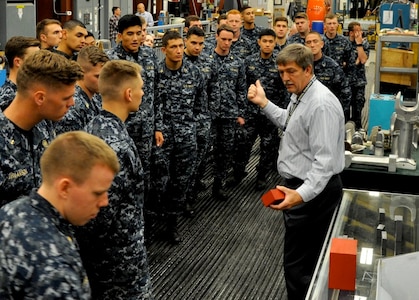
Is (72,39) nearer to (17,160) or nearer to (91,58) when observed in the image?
(91,58)

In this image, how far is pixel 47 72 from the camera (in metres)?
2.78

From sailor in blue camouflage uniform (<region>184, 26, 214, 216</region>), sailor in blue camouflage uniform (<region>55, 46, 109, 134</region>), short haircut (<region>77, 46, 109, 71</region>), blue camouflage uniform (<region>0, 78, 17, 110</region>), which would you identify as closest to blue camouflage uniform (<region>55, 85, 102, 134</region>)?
sailor in blue camouflage uniform (<region>55, 46, 109, 134</region>)

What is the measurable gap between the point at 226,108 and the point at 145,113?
1768mm

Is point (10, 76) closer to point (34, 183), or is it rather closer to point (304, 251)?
point (34, 183)

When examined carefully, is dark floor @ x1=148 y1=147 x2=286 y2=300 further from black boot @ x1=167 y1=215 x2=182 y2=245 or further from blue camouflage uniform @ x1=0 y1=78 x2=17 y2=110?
blue camouflage uniform @ x1=0 y1=78 x2=17 y2=110

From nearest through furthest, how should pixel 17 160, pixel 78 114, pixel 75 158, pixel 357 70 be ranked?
pixel 75 158, pixel 17 160, pixel 78 114, pixel 357 70

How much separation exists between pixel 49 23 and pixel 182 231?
6.99 feet

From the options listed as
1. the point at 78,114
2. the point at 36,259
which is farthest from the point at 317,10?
the point at 36,259

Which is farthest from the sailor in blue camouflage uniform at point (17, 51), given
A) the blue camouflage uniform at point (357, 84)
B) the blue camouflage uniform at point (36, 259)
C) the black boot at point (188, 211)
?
the blue camouflage uniform at point (357, 84)

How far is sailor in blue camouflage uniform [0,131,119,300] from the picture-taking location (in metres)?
1.86

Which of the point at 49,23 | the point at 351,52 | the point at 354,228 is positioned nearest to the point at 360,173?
the point at 354,228

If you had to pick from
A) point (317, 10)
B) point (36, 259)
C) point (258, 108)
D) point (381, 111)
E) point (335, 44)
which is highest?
point (317, 10)

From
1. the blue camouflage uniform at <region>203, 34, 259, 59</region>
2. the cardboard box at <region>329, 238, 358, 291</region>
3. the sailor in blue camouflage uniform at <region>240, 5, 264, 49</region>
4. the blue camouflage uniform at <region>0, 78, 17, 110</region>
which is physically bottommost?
the cardboard box at <region>329, 238, 358, 291</region>

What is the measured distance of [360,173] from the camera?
4.66 metres
